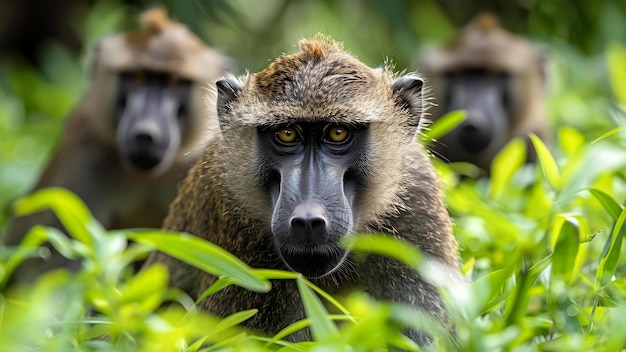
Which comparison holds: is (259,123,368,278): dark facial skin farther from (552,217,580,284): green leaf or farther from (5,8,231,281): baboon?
(5,8,231,281): baboon

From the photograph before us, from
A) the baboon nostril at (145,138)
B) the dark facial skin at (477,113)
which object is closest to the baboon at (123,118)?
the baboon nostril at (145,138)

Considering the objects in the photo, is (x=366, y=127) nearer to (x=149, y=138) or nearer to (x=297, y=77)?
(x=297, y=77)

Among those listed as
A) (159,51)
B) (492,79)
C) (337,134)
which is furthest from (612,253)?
(492,79)

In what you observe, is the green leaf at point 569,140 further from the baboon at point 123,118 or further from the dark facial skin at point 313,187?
the baboon at point 123,118

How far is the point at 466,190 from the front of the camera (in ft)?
15.7

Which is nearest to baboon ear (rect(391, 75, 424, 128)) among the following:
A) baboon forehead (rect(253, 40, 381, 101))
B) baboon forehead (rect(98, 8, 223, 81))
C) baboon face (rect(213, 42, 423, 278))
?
baboon face (rect(213, 42, 423, 278))

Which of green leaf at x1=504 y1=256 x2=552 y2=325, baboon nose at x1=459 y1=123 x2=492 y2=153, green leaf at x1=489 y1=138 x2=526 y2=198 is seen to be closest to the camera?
green leaf at x1=504 y1=256 x2=552 y2=325

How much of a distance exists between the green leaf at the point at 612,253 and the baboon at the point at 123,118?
14.2 feet

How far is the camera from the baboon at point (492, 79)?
8.46 m

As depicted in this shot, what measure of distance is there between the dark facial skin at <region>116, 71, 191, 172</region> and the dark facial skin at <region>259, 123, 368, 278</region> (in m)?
2.87

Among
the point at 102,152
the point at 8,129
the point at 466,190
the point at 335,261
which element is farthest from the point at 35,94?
the point at 335,261

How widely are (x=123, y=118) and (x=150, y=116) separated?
25cm

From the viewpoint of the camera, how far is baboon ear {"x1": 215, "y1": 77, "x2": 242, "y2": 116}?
4.27m

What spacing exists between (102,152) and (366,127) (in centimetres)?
395
